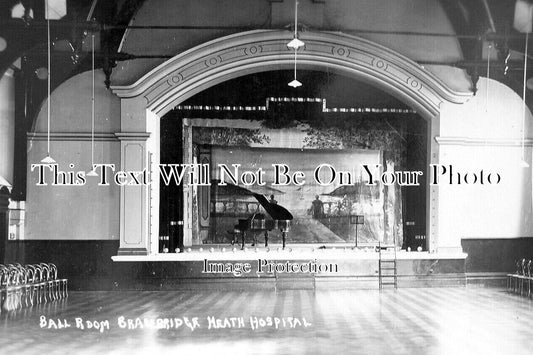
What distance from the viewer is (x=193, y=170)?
598 inches

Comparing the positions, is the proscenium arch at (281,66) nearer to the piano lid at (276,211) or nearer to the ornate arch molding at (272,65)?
the ornate arch molding at (272,65)

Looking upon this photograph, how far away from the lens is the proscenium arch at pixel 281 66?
12.7 metres

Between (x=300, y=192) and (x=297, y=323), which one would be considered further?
(x=300, y=192)

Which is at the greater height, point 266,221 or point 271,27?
point 271,27

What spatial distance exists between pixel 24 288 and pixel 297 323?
14.8 feet

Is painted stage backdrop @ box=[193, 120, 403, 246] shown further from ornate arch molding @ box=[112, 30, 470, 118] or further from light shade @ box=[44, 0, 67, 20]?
light shade @ box=[44, 0, 67, 20]

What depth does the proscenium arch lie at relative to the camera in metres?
12.7

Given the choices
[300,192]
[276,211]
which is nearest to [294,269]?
[276,211]

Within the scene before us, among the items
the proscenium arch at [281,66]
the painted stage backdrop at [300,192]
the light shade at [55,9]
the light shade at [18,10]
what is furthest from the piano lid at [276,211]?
the light shade at [18,10]

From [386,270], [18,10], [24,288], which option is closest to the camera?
[18,10]

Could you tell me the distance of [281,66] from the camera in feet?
43.2

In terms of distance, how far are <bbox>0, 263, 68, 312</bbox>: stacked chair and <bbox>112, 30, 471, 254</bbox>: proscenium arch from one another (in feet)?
11.1

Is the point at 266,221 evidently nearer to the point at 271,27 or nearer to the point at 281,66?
the point at 281,66

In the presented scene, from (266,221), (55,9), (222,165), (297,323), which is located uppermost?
(55,9)
